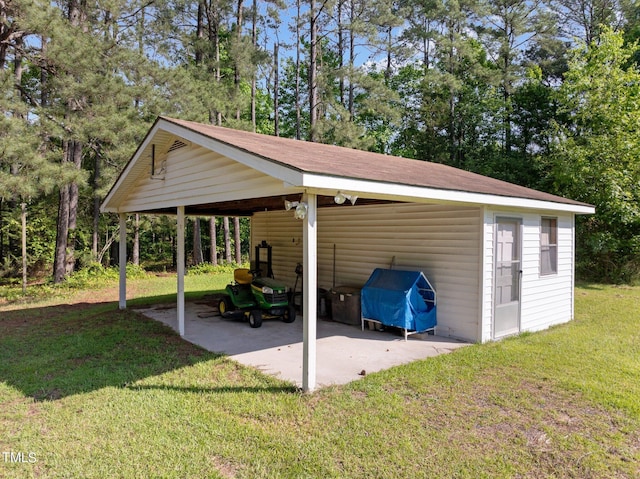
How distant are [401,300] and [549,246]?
310 cm

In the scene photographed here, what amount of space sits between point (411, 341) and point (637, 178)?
1157 centimetres

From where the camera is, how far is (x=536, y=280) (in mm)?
6902

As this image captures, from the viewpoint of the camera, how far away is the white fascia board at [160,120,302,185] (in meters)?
3.76

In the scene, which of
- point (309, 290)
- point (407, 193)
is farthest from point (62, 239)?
point (407, 193)

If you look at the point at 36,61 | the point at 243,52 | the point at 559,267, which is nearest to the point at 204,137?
the point at 559,267

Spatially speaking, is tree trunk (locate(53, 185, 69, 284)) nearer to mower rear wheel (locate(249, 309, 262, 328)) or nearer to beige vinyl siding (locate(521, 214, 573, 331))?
mower rear wheel (locate(249, 309, 262, 328))

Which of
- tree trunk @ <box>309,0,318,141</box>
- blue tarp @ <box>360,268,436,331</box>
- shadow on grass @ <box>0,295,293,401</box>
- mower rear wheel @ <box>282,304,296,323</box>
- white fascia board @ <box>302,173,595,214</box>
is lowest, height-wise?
shadow on grass @ <box>0,295,293,401</box>

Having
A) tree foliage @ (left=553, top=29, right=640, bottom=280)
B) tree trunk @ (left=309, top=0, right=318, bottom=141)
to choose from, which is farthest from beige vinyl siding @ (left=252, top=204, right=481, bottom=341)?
tree foliage @ (left=553, top=29, right=640, bottom=280)

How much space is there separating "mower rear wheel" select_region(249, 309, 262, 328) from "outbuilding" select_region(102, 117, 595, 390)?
1106 millimetres

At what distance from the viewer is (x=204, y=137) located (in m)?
5.02

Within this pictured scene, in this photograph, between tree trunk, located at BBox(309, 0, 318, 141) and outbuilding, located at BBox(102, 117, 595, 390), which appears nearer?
outbuilding, located at BBox(102, 117, 595, 390)

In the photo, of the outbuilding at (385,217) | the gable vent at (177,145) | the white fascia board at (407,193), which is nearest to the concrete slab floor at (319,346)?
the outbuilding at (385,217)

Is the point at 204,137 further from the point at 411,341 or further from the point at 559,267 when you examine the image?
the point at 559,267

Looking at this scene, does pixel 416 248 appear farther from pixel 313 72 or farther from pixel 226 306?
pixel 313 72
